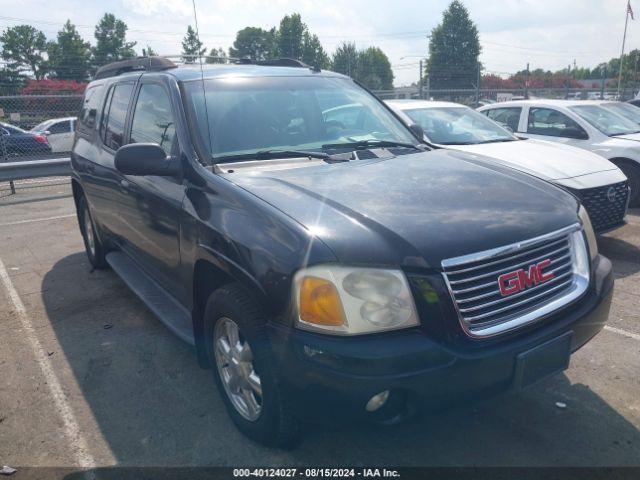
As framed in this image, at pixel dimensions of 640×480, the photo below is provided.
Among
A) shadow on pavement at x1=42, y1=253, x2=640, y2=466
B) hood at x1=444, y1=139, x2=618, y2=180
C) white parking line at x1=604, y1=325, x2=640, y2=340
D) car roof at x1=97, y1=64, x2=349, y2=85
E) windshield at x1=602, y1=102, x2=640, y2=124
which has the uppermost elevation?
car roof at x1=97, y1=64, x2=349, y2=85

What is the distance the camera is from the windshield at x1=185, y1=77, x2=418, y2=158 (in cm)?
336

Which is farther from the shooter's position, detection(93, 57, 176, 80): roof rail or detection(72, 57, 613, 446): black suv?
detection(93, 57, 176, 80): roof rail

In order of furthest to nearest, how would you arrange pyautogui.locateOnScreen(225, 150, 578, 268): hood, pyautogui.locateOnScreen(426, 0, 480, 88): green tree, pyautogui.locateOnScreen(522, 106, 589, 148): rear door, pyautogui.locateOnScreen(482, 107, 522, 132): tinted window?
pyautogui.locateOnScreen(426, 0, 480, 88): green tree → pyautogui.locateOnScreen(482, 107, 522, 132): tinted window → pyautogui.locateOnScreen(522, 106, 589, 148): rear door → pyautogui.locateOnScreen(225, 150, 578, 268): hood

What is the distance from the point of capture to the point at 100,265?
5848 mm

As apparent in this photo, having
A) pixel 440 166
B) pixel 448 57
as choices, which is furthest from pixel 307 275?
pixel 448 57

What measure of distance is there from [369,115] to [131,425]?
2.62m

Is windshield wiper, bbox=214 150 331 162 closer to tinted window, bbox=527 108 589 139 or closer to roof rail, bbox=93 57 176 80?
roof rail, bbox=93 57 176 80

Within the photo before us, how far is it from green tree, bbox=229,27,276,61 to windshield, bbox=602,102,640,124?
43.8 meters

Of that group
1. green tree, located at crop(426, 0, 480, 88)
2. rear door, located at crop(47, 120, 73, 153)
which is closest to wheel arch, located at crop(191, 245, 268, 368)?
rear door, located at crop(47, 120, 73, 153)

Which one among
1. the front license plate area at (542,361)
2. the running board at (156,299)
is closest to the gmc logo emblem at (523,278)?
the front license plate area at (542,361)

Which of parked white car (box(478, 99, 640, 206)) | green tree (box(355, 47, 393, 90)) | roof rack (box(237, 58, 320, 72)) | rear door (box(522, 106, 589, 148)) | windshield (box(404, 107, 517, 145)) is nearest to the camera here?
roof rack (box(237, 58, 320, 72))

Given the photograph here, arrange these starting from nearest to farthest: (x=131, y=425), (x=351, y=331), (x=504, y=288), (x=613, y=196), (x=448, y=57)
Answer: (x=351, y=331), (x=504, y=288), (x=131, y=425), (x=613, y=196), (x=448, y=57)

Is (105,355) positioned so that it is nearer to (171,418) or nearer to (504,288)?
(171,418)

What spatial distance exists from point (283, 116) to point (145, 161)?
3.15ft
